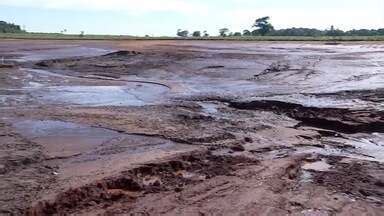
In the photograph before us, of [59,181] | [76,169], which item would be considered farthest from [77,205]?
[76,169]

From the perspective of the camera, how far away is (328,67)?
22141 mm

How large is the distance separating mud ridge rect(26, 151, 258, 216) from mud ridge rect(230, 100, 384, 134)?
3350mm

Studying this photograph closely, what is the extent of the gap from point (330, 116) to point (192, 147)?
151 inches

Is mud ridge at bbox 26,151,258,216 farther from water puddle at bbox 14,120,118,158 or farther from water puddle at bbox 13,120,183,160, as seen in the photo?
water puddle at bbox 14,120,118,158

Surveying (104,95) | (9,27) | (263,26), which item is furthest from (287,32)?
(104,95)

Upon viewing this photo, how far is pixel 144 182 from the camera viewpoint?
256 inches

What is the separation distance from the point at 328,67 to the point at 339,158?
14721 millimetres

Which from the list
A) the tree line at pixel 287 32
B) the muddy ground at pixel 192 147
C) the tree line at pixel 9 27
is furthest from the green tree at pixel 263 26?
the muddy ground at pixel 192 147

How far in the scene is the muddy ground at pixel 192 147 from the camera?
5797 mm

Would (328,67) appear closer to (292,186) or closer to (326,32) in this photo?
(292,186)

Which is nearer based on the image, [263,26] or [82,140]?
[82,140]

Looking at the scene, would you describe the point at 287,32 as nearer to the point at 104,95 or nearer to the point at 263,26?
the point at 263,26

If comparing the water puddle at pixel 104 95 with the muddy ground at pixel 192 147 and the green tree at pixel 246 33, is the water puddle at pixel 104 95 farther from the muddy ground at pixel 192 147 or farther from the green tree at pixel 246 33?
the green tree at pixel 246 33

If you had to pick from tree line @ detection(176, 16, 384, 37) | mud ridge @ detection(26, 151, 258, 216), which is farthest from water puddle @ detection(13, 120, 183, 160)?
tree line @ detection(176, 16, 384, 37)
